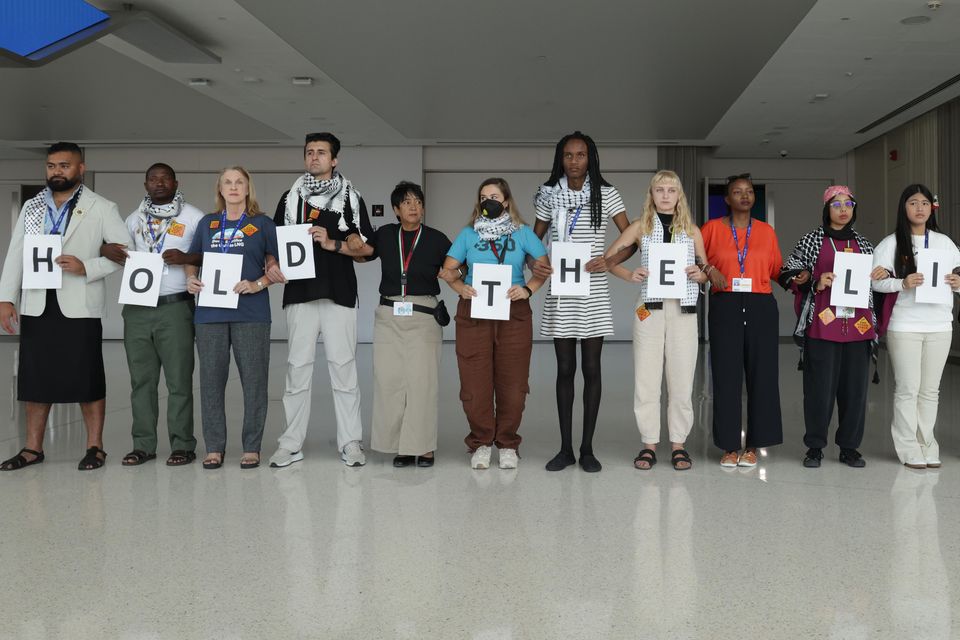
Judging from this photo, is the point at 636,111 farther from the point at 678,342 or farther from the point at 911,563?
the point at 911,563

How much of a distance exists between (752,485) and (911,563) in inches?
46.2

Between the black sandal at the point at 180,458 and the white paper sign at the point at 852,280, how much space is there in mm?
3560

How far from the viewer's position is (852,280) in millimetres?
4281

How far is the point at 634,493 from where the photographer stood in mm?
3863

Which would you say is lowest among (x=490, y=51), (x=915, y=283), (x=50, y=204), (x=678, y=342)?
(x=678, y=342)

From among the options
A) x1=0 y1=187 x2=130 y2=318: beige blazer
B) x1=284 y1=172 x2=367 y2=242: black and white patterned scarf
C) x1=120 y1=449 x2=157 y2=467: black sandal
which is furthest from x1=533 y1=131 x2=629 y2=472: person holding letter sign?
x1=0 y1=187 x2=130 y2=318: beige blazer

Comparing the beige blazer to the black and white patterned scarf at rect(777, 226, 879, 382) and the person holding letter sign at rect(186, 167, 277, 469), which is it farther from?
the black and white patterned scarf at rect(777, 226, 879, 382)

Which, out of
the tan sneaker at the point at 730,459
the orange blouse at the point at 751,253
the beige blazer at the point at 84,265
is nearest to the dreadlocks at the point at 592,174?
the orange blouse at the point at 751,253

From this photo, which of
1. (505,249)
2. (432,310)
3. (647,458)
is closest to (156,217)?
(432,310)

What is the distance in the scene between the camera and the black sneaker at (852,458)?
441 centimetres

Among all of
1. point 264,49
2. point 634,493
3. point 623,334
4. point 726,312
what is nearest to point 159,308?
point 634,493

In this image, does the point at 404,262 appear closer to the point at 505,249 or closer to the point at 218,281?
the point at 505,249

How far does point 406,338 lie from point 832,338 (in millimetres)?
2266

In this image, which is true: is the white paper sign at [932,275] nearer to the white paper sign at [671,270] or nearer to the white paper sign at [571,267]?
the white paper sign at [671,270]
